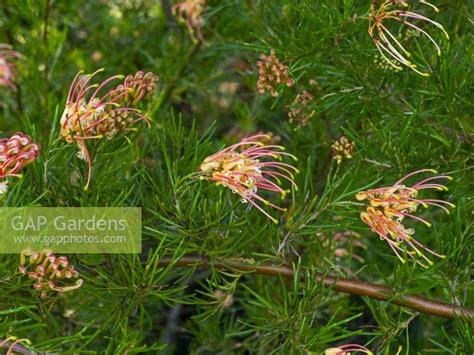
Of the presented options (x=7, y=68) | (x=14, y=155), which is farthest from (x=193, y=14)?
(x=14, y=155)

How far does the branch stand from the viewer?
1.61 feet

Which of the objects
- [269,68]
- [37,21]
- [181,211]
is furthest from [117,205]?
[37,21]

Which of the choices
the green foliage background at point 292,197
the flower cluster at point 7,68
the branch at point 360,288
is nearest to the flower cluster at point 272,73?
the green foliage background at point 292,197

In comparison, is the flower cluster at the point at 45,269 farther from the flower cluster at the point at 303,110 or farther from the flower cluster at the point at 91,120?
the flower cluster at the point at 303,110

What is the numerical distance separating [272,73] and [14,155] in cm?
20

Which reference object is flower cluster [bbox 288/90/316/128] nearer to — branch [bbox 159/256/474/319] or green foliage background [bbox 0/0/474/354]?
green foliage background [bbox 0/0/474/354]

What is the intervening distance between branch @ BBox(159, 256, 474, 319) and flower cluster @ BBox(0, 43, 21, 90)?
30 centimetres

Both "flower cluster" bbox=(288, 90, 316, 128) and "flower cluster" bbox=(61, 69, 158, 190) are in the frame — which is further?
"flower cluster" bbox=(288, 90, 316, 128)

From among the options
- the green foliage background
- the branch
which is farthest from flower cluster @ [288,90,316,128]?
the branch

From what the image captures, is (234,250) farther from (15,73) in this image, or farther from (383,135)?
(15,73)

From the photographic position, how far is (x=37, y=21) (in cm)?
75

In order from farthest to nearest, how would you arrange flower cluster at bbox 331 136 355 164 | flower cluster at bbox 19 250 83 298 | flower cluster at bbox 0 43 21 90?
flower cluster at bbox 0 43 21 90, flower cluster at bbox 331 136 355 164, flower cluster at bbox 19 250 83 298

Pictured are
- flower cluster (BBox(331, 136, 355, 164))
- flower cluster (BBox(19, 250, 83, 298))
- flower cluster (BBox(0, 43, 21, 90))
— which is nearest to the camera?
flower cluster (BBox(19, 250, 83, 298))

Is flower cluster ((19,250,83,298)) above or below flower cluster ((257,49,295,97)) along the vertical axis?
below
